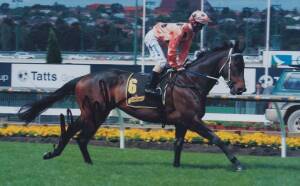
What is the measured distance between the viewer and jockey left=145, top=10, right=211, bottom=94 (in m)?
10.6

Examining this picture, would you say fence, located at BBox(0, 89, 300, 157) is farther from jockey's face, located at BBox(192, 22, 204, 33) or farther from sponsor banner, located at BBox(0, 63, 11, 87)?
sponsor banner, located at BBox(0, 63, 11, 87)

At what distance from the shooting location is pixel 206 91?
10859mm

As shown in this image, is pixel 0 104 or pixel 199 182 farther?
pixel 0 104

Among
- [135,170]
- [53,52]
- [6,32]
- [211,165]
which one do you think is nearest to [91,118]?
[135,170]

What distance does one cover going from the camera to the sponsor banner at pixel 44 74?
27589 mm

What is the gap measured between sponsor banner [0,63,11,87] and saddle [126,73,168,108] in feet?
60.4

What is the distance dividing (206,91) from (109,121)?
7.16 meters

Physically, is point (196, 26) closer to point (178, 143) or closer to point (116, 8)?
point (178, 143)

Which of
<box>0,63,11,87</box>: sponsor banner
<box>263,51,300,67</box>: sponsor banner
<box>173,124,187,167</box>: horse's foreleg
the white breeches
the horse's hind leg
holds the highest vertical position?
the white breeches

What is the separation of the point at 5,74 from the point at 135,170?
19996 mm

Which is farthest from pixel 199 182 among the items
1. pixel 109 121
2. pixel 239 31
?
pixel 239 31

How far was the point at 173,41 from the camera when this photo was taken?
34.8ft

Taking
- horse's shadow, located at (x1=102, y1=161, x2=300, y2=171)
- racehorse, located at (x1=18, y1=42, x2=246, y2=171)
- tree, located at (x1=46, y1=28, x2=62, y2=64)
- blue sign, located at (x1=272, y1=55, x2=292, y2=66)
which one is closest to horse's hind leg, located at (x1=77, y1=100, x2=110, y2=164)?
racehorse, located at (x1=18, y1=42, x2=246, y2=171)

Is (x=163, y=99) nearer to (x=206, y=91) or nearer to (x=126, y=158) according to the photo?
(x=206, y=91)
